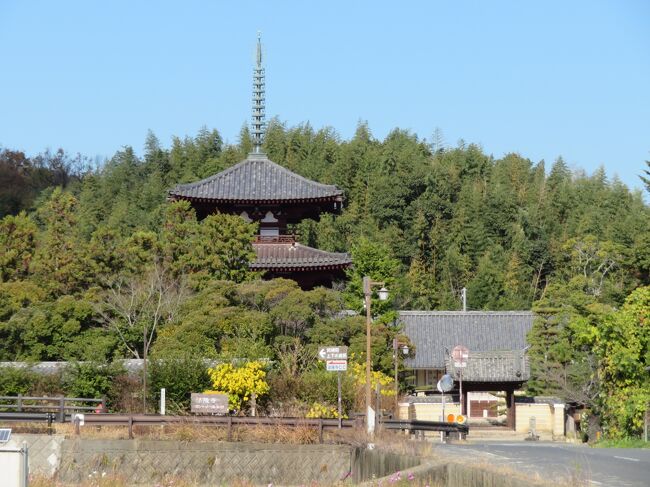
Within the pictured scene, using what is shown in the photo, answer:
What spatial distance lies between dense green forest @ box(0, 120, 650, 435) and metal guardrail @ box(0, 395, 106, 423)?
286 centimetres

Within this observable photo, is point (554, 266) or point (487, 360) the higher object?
point (554, 266)

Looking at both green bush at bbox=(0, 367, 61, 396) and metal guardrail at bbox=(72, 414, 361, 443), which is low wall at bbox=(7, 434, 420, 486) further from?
green bush at bbox=(0, 367, 61, 396)

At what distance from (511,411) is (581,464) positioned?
2825cm

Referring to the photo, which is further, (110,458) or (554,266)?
(554,266)

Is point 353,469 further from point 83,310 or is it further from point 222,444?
point 83,310

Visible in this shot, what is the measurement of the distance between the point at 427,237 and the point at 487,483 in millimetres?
66716

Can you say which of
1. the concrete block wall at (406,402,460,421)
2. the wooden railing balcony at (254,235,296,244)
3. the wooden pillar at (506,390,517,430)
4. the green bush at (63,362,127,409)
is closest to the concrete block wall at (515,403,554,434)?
the wooden pillar at (506,390,517,430)

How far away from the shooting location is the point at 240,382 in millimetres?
33094

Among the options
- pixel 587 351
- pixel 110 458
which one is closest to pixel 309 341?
pixel 587 351

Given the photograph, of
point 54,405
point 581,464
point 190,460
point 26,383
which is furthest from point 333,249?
point 581,464

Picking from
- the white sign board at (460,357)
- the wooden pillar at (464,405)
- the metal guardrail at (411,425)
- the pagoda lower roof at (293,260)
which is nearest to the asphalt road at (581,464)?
the metal guardrail at (411,425)

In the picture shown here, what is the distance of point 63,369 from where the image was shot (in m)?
35.7

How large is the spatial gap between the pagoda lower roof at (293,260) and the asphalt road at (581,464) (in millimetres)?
19422

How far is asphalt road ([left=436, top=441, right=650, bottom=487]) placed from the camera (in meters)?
16.2
